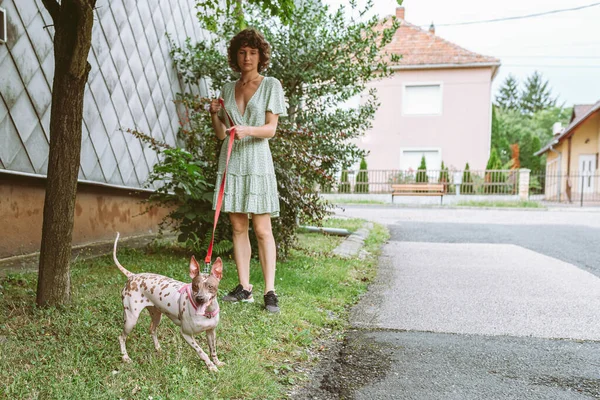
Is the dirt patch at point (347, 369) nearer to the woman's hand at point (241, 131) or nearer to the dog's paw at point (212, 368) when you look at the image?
the dog's paw at point (212, 368)

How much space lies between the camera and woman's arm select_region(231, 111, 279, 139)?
3.47 m

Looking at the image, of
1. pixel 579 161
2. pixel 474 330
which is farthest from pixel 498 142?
pixel 474 330

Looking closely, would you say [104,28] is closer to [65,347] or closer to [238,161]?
[238,161]

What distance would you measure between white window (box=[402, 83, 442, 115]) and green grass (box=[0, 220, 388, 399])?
2165cm

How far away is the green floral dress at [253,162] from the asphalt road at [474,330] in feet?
3.79

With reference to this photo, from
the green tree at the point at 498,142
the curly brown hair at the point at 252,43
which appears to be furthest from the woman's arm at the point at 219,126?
the green tree at the point at 498,142

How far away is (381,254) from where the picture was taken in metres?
7.52

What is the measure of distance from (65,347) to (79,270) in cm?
193

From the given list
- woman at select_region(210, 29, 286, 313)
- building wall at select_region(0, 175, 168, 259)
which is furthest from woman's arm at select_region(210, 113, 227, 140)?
building wall at select_region(0, 175, 168, 259)

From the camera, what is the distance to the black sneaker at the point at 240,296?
12.7 ft

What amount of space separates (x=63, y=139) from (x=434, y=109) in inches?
921

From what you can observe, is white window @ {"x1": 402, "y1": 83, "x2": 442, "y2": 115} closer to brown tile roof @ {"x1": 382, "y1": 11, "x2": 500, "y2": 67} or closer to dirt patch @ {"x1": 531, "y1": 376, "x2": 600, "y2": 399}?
brown tile roof @ {"x1": 382, "y1": 11, "x2": 500, "y2": 67}

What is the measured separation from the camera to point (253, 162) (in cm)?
390

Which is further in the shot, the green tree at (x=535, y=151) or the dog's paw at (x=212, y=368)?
the green tree at (x=535, y=151)
